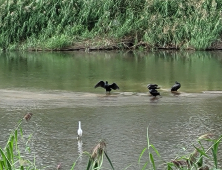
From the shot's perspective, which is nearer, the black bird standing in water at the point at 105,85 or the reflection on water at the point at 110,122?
the reflection on water at the point at 110,122

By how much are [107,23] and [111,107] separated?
14.9 m

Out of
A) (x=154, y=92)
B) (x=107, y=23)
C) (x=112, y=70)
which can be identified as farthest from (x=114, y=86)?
(x=107, y=23)

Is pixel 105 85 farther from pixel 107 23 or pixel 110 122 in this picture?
pixel 107 23

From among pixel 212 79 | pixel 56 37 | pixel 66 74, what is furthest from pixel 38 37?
pixel 212 79

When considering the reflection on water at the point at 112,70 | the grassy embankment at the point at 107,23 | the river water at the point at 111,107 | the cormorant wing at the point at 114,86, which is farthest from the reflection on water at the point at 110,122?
the grassy embankment at the point at 107,23

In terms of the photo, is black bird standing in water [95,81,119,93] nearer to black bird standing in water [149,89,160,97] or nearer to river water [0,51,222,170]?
river water [0,51,222,170]

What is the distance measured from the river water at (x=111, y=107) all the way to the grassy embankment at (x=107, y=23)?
4.59 metres

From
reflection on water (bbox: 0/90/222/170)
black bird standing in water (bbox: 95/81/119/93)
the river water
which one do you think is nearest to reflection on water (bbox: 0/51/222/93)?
the river water

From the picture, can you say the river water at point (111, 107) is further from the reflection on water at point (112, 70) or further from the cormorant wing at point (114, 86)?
the cormorant wing at point (114, 86)

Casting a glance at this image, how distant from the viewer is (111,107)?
11242 mm

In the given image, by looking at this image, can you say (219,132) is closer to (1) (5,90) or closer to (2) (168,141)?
(2) (168,141)

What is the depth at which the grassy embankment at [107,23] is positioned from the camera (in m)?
24.6

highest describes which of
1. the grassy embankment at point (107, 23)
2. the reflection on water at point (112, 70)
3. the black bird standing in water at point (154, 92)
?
the grassy embankment at point (107, 23)

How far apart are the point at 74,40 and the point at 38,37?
1.62 m
